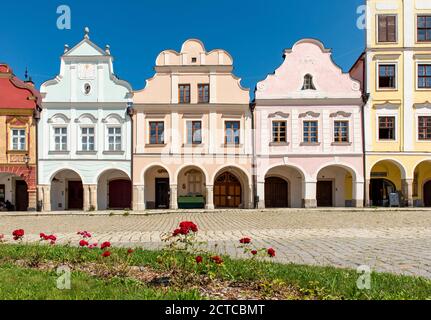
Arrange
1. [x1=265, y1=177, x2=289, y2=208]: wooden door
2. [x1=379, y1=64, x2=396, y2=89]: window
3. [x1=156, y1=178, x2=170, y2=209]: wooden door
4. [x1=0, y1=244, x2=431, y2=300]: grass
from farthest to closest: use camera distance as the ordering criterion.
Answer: [x1=265, y1=177, x2=289, y2=208]: wooden door → [x1=156, y1=178, x2=170, y2=209]: wooden door → [x1=379, y1=64, x2=396, y2=89]: window → [x1=0, y1=244, x2=431, y2=300]: grass

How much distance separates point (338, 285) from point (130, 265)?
349cm

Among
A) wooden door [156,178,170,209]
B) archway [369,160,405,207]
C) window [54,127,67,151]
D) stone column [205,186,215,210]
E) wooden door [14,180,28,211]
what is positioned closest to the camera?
stone column [205,186,215,210]

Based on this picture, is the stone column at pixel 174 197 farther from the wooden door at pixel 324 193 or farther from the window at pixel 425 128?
the window at pixel 425 128

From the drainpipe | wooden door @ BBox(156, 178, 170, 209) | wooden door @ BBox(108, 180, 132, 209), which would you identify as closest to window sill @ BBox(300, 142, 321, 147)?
the drainpipe

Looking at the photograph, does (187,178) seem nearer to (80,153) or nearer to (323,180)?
(80,153)

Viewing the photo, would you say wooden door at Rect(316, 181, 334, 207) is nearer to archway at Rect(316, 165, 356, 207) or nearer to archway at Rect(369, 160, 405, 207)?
archway at Rect(316, 165, 356, 207)

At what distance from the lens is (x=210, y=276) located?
13.6 ft

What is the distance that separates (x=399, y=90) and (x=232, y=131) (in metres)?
12.1

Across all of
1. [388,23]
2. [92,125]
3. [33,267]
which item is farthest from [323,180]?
[33,267]

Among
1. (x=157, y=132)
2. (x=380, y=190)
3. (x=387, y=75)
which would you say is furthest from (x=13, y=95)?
(x=380, y=190)

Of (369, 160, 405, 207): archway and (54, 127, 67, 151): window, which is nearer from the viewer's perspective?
(54, 127, 67, 151): window

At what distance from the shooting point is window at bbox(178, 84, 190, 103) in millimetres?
21250

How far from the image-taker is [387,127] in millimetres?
21109

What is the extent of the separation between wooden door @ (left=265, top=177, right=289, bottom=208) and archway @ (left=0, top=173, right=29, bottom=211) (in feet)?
59.7
